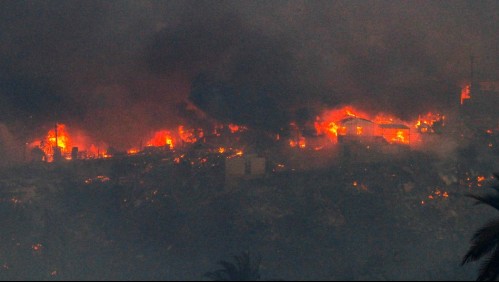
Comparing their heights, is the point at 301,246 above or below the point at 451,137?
below

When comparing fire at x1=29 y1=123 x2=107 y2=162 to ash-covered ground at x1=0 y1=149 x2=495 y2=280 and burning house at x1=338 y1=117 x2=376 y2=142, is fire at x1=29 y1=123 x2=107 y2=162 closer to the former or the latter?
ash-covered ground at x1=0 y1=149 x2=495 y2=280

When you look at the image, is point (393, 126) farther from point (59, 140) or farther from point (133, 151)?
point (59, 140)

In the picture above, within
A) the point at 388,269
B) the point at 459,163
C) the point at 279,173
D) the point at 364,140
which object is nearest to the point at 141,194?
the point at 279,173

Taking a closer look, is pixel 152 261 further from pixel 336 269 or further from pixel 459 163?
pixel 459 163

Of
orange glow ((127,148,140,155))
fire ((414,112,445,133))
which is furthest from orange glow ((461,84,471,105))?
orange glow ((127,148,140,155))

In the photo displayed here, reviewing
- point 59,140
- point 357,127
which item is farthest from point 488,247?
point 59,140

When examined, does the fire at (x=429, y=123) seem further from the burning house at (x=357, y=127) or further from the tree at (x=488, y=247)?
the tree at (x=488, y=247)
